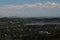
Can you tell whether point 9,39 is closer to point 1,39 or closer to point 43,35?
point 1,39

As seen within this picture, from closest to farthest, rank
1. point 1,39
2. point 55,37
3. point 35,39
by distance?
point 1,39 → point 35,39 → point 55,37

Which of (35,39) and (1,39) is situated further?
(35,39)

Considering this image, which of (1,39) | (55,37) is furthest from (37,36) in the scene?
(1,39)

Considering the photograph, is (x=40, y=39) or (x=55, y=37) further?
(x=55, y=37)

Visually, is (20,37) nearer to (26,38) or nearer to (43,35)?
(26,38)

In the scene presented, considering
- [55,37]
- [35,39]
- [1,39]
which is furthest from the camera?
[55,37]

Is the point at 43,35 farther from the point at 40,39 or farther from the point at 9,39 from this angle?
the point at 9,39

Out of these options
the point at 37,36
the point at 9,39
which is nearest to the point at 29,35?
the point at 37,36

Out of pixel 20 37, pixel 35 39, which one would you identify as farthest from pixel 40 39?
pixel 20 37
